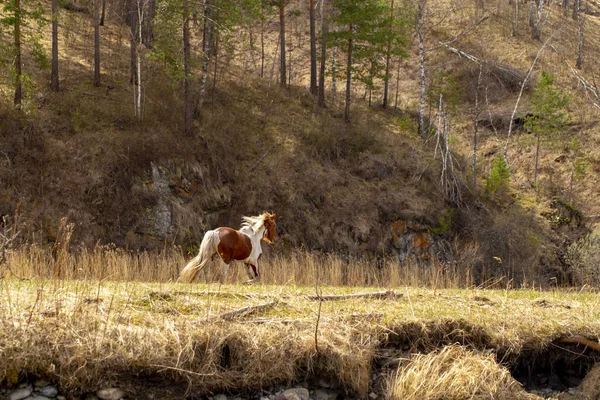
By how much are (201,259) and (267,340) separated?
13.9 ft

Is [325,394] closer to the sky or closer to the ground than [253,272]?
closer to the ground

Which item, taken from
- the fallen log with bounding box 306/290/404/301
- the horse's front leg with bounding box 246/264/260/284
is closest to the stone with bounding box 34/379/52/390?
the fallen log with bounding box 306/290/404/301

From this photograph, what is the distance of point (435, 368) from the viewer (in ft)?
20.8

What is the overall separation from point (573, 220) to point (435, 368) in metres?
24.2

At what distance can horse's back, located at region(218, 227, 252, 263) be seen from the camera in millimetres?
10391

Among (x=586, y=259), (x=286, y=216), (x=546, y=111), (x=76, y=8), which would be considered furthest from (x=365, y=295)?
(x=76, y=8)

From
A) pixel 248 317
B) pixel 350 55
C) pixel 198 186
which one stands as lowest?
pixel 248 317

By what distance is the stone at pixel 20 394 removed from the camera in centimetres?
504

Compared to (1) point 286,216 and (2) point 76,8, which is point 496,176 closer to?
(1) point 286,216

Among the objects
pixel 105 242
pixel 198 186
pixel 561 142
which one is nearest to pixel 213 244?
pixel 105 242

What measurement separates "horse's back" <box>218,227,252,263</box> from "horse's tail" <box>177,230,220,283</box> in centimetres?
14

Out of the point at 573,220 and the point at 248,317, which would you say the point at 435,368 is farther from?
the point at 573,220

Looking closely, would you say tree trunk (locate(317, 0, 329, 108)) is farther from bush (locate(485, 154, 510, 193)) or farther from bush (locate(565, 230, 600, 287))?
bush (locate(565, 230, 600, 287))

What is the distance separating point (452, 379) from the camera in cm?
623
